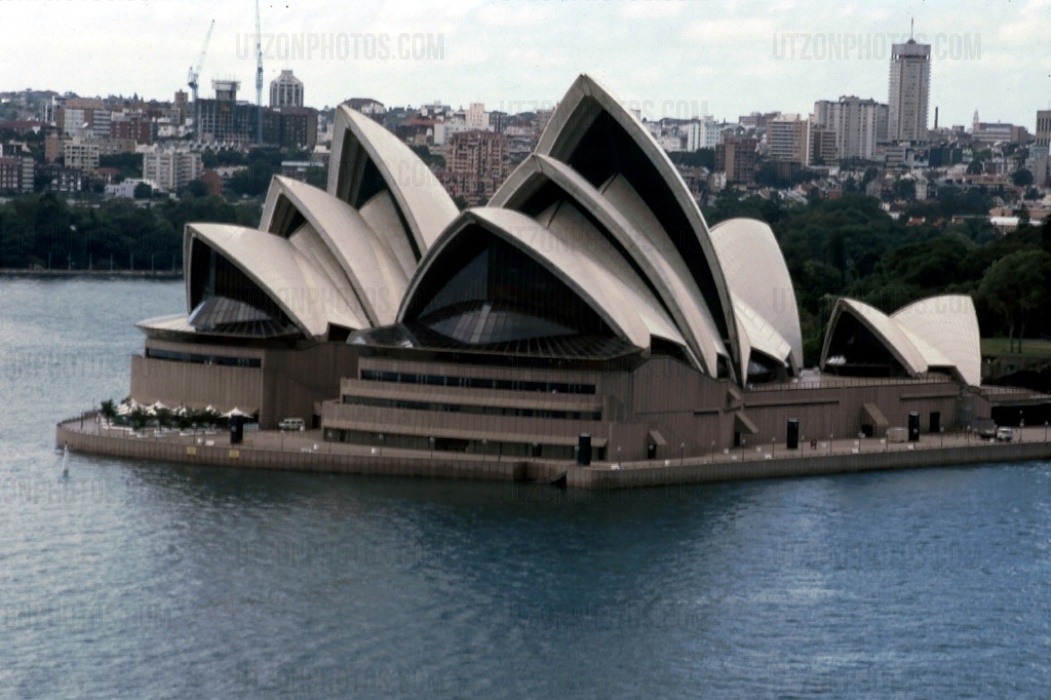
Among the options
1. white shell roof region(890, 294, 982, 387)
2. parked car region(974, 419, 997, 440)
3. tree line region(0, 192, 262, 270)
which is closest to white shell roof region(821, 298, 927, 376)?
white shell roof region(890, 294, 982, 387)

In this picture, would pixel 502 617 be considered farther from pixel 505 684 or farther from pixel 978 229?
pixel 978 229

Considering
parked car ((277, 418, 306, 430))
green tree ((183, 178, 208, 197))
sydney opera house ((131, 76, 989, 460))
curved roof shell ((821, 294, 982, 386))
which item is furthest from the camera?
green tree ((183, 178, 208, 197))

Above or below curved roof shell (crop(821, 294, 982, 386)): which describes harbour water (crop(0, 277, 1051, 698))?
below

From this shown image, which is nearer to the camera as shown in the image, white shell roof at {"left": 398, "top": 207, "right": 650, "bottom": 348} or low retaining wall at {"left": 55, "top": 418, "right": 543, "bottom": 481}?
low retaining wall at {"left": 55, "top": 418, "right": 543, "bottom": 481}

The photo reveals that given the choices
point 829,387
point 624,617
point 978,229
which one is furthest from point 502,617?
point 978,229

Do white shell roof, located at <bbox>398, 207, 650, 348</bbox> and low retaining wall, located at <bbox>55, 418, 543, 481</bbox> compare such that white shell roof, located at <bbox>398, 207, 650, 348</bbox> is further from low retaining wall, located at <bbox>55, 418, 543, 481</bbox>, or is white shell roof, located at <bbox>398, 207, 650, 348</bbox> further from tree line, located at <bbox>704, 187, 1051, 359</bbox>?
tree line, located at <bbox>704, 187, 1051, 359</bbox>

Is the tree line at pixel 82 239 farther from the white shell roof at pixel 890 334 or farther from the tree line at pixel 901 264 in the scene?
the white shell roof at pixel 890 334

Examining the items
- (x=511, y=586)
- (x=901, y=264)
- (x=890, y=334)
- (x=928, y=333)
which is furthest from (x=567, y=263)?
(x=901, y=264)
